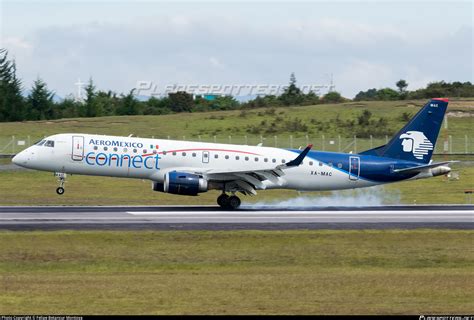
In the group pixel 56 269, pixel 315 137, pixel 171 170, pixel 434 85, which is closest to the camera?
pixel 56 269

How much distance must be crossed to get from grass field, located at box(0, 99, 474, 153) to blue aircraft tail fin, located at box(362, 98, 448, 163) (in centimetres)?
3257

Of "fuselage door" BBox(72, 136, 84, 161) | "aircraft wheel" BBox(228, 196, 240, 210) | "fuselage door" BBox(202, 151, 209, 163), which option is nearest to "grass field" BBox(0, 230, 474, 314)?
"aircraft wheel" BBox(228, 196, 240, 210)

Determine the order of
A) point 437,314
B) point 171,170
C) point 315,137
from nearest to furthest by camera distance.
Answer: point 437,314 < point 171,170 < point 315,137

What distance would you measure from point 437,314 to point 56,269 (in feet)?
39.3

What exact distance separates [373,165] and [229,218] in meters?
10.2

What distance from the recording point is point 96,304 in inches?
810

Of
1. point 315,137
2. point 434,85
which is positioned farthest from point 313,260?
point 434,85

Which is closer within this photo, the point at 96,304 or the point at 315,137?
the point at 96,304

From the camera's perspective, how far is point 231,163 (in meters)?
44.0

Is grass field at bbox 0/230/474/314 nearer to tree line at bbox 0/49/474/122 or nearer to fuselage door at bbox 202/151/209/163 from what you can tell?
fuselage door at bbox 202/151/209/163

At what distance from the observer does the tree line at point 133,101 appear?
374 feet

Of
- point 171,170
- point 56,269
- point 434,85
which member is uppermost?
point 434,85

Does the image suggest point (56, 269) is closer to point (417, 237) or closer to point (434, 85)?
point (417, 237)

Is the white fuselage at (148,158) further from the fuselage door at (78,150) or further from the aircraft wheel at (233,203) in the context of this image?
the aircraft wheel at (233,203)
